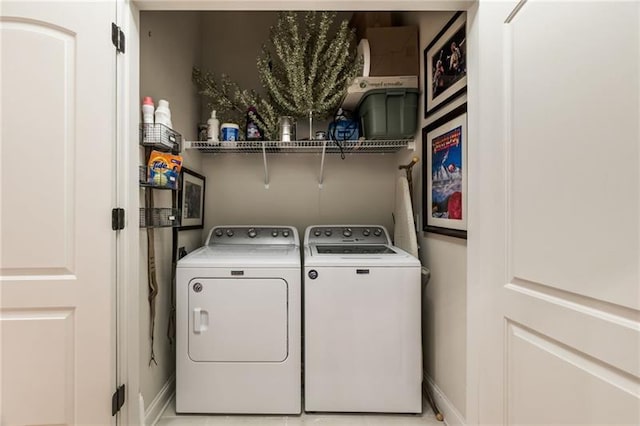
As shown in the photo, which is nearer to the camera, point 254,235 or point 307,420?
point 307,420

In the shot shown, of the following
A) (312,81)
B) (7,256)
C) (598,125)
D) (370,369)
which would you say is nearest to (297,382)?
(370,369)

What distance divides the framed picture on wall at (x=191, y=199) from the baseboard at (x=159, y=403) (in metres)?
1.00

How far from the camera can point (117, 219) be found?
131cm

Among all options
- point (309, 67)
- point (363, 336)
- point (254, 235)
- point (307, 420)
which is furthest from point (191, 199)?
point (307, 420)

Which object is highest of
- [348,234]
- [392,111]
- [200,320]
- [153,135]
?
[392,111]

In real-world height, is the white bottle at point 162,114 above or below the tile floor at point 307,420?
above

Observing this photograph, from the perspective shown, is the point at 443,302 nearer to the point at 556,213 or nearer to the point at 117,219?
the point at 556,213

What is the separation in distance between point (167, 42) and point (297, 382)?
7.21ft

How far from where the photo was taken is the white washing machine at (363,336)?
5.90 feet

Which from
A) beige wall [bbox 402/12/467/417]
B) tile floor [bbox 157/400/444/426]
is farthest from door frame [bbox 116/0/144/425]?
beige wall [bbox 402/12/467/417]

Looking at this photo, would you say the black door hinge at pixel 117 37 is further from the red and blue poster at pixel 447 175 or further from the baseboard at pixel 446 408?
the baseboard at pixel 446 408

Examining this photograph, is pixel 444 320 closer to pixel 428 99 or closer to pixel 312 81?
pixel 428 99

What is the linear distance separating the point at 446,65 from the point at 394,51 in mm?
494

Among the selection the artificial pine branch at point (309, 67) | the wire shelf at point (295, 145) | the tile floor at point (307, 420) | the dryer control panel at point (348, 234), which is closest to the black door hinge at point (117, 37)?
the wire shelf at point (295, 145)
